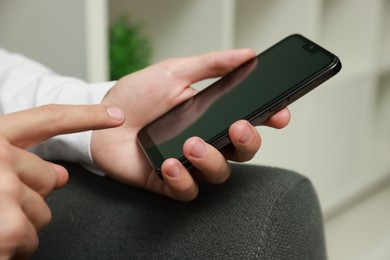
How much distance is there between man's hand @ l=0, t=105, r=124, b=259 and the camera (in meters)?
0.32

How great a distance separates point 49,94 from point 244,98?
9.3 inches

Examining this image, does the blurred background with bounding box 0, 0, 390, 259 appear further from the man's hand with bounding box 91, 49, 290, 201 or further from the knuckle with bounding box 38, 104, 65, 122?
the knuckle with bounding box 38, 104, 65, 122

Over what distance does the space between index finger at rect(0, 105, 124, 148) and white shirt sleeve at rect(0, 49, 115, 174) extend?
144 mm

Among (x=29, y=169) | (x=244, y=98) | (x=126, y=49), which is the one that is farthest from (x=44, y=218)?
(x=126, y=49)

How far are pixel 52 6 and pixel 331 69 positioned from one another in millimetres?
554

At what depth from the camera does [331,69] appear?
48 centimetres

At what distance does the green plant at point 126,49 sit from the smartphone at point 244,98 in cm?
49

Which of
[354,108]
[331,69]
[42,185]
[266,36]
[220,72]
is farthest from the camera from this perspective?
[354,108]

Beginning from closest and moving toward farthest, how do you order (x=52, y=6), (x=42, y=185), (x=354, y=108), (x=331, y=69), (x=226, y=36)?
(x=42, y=185)
(x=331, y=69)
(x=52, y=6)
(x=226, y=36)
(x=354, y=108)

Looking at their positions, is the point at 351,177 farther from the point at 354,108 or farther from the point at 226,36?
the point at 226,36

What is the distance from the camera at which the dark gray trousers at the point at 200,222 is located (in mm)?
395

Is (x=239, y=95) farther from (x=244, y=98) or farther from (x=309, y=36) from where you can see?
(x=309, y=36)

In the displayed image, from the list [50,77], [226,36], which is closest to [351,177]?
[226,36]

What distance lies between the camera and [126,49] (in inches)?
41.6
